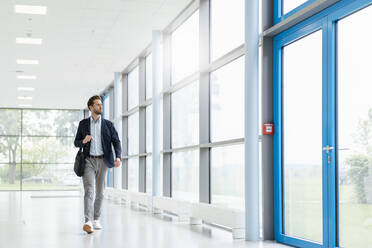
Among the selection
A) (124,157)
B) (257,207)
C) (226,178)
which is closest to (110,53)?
(124,157)

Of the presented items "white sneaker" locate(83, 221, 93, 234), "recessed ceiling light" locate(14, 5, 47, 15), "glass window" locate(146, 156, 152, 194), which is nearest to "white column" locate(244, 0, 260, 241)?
"white sneaker" locate(83, 221, 93, 234)

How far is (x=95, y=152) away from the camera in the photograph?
6008mm

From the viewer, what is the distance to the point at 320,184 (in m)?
4.47

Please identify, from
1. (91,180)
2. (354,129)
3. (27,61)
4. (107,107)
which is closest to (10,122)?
(107,107)

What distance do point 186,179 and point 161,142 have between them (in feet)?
5.28

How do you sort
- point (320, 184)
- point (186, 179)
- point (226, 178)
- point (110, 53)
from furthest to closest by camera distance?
1. point (110, 53)
2. point (186, 179)
3. point (226, 178)
4. point (320, 184)

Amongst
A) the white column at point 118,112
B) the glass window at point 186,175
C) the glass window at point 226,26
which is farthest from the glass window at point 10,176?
the glass window at point 226,26

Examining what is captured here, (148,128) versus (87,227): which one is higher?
(148,128)

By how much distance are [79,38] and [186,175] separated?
11.7 ft

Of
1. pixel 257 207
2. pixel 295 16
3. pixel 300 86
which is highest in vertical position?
pixel 295 16

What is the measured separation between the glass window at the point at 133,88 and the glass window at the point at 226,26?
6.29 m

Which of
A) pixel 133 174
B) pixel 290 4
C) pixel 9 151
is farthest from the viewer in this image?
pixel 9 151

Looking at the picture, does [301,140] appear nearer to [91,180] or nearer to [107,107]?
[91,180]

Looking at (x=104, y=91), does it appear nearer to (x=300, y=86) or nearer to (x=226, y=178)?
(x=226, y=178)
